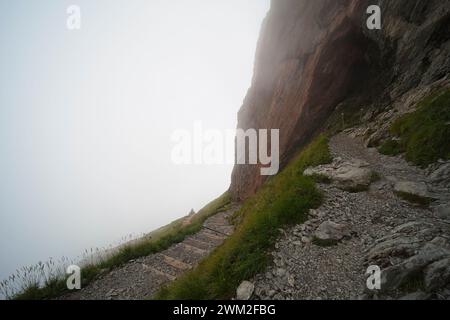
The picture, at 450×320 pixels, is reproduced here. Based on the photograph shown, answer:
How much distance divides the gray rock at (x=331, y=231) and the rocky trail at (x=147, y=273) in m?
6.03

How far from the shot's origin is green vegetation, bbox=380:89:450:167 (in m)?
7.70

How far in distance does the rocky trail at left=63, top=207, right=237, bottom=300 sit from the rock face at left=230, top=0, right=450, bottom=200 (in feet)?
37.7

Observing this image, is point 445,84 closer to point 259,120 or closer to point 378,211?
point 378,211

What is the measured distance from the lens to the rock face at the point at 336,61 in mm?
12312

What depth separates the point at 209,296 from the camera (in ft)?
16.4

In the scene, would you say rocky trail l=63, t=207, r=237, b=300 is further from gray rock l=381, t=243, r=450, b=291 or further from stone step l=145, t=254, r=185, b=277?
gray rock l=381, t=243, r=450, b=291

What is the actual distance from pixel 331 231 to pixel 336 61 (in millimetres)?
16996

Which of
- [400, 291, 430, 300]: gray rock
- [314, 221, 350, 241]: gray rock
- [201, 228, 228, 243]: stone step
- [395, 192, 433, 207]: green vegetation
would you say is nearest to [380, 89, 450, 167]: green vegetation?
[395, 192, 433, 207]: green vegetation

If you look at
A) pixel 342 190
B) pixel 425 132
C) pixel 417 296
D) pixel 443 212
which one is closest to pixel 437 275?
pixel 417 296

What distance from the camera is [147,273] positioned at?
9.23 meters

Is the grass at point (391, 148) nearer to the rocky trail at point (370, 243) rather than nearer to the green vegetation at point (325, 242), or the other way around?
the rocky trail at point (370, 243)

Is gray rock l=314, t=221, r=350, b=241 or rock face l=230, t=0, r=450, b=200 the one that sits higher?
rock face l=230, t=0, r=450, b=200

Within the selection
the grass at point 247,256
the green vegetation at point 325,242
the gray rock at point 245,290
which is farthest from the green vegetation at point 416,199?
the gray rock at point 245,290

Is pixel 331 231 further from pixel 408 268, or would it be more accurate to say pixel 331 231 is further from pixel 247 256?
pixel 247 256
